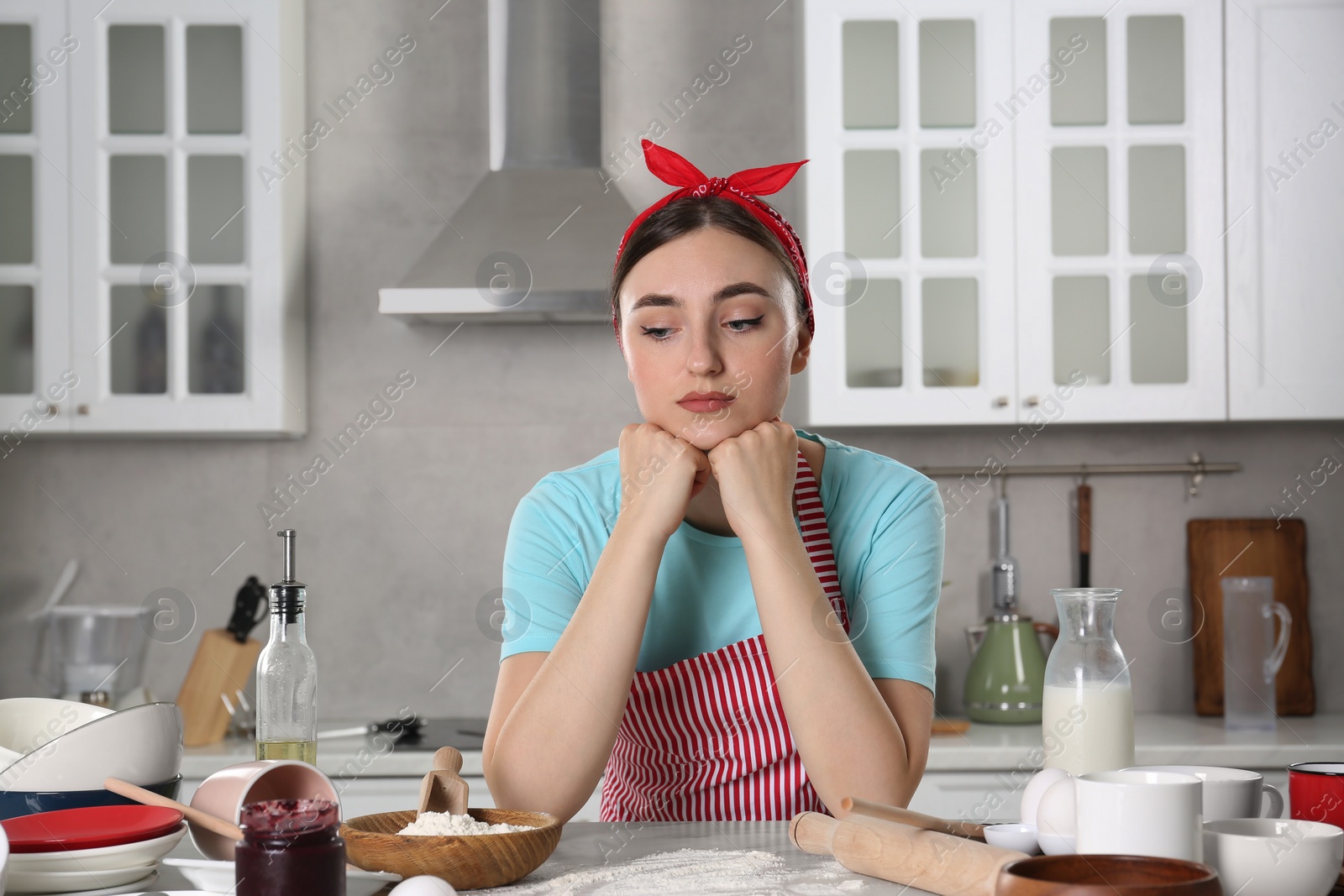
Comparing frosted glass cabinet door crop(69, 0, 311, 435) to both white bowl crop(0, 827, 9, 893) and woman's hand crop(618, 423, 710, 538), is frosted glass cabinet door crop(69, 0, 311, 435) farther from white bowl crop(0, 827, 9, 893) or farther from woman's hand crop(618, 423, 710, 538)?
white bowl crop(0, 827, 9, 893)

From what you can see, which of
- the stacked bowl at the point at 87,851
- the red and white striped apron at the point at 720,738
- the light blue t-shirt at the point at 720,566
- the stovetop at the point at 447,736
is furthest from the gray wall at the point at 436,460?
the stacked bowl at the point at 87,851

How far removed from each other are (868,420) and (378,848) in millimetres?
1788

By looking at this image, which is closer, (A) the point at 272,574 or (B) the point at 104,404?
(B) the point at 104,404

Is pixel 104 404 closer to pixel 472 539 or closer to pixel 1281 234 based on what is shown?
pixel 472 539

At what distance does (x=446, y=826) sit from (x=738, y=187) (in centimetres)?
80

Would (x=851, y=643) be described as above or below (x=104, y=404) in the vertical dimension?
below

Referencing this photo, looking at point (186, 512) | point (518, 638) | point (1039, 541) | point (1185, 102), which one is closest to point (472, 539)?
point (186, 512)

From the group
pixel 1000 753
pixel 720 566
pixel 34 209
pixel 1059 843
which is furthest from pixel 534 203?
pixel 1059 843

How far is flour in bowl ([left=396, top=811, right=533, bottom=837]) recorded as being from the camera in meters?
0.85

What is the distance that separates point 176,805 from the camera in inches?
33.4

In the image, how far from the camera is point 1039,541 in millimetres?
2752

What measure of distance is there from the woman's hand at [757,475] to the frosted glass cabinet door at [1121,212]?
1342mm

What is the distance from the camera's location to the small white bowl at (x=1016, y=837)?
0.82m

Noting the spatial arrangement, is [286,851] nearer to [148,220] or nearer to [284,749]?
[284,749]
